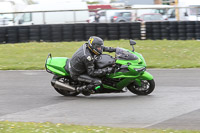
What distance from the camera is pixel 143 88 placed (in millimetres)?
8125

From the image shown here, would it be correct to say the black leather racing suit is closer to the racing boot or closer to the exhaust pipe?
the racing boot

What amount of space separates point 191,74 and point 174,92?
8.27 ft

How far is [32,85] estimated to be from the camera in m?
9.81

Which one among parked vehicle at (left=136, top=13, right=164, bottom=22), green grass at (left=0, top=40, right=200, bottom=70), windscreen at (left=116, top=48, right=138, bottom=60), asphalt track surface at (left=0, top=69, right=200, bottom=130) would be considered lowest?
asphalt track surface at (left=0, top=69, right=200, bottom=130)

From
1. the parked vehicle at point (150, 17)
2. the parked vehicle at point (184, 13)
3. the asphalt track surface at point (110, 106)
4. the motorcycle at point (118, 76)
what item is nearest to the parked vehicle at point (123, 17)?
the parked vehicle at point (150, 17)

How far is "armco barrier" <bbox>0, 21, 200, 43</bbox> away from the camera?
56.9 feet

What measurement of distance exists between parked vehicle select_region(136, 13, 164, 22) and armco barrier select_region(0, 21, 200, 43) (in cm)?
133

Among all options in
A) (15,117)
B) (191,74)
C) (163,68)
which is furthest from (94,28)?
(15,117)

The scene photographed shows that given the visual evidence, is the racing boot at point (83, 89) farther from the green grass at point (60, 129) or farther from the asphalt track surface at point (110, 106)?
the green grass at point (60, 129)

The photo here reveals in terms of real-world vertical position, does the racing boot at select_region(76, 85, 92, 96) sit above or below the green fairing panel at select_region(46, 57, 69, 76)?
below

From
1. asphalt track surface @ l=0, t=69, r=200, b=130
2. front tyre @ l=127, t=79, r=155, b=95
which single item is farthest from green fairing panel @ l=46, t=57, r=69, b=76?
front tyre @ l=127, t=79, r=155, b=95

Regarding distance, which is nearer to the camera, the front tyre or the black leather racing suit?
the black leather racing suit

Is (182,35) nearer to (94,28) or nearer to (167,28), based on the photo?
(167,28)

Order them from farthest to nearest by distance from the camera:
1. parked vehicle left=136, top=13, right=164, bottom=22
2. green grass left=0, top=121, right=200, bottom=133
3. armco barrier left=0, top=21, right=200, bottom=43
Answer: parked vehicle left=136, top=13, right=164, bottom=22 → armco barrier left=0, top=21, right=200, bottom=43 → green grass left=0, top=121, right=200, bottom=133
